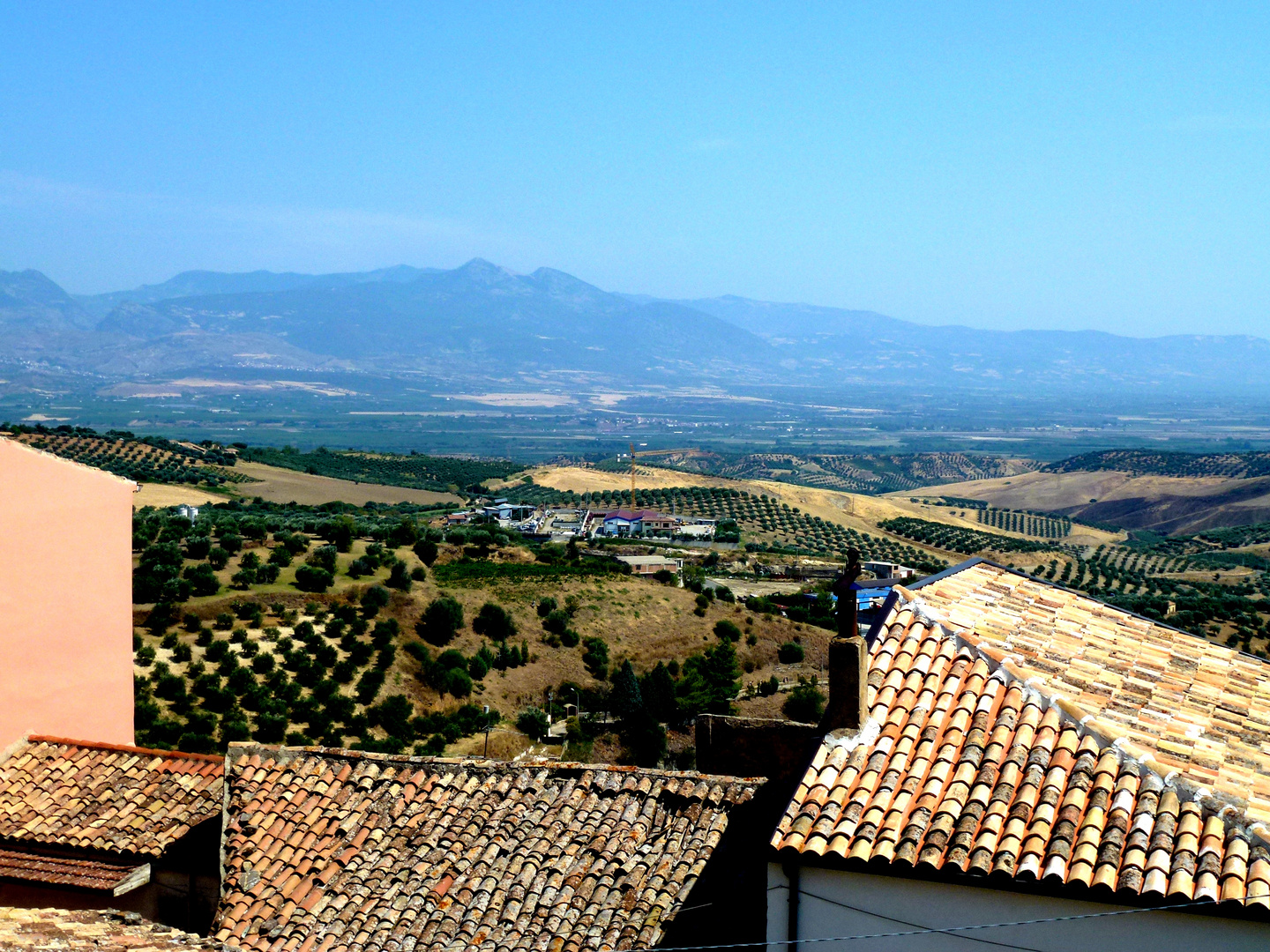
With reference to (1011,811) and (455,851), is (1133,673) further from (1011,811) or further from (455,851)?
(455,851)

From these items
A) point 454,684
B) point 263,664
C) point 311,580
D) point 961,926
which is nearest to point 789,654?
point 454,684

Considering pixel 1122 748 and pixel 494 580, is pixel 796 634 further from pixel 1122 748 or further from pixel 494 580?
pixel 1122 748

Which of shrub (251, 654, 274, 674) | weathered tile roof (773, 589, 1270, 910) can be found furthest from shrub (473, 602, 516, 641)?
weathered tile roof (773, 589, 1270, 910)

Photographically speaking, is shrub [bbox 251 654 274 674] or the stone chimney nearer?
the stone chimney

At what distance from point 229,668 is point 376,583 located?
9.56 m

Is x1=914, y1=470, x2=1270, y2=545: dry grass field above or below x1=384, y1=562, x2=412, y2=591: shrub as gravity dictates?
below

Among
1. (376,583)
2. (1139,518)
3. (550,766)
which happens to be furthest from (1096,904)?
(1139,518)

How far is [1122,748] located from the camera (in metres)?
6.48

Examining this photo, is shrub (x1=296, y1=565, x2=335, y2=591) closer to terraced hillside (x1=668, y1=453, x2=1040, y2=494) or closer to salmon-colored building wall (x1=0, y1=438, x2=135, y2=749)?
salmon-colored building wall (x1=0, y1=438, x2=135, y2=749)

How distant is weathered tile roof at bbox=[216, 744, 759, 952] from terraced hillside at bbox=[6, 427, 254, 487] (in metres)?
55.2

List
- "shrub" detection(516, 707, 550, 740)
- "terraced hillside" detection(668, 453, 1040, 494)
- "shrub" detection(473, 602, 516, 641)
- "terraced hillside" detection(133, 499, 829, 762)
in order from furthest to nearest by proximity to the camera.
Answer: "terraced hillside" detection(668, 453, 1040, 494) < "shrub" detection(473, 602, 516, 641) < "shrub" detection(516, 707, 550, 740) < "terraced hillside" detection(133, 499, 829, 762)

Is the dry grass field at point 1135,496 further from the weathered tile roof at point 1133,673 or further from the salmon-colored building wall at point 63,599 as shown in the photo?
the salmon-colored building wall at point 63,599

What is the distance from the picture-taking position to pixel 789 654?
122 ft

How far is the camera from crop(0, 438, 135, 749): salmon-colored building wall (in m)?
10.2
